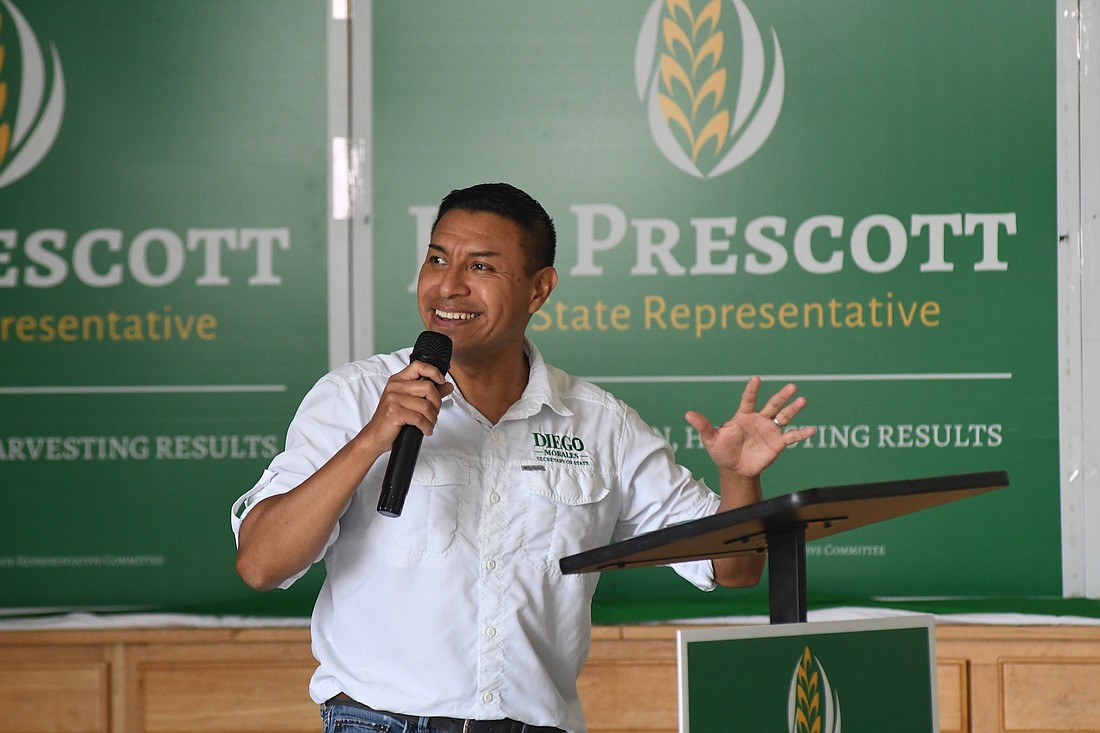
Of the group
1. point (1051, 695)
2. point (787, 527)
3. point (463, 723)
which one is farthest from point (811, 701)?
point (1051, 695)

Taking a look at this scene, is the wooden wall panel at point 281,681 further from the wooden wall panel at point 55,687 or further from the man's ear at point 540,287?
the man's ear at point 540,287

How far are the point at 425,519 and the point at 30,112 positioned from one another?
2.26m

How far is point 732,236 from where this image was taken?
3.30 meters

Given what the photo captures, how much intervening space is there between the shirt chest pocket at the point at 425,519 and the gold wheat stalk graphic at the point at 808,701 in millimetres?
654

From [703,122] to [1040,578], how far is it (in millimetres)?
1539

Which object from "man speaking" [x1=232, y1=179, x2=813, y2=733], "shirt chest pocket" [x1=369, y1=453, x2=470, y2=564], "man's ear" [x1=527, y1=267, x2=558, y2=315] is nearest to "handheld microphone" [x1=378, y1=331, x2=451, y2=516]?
"man speaking" [x1=232, y1=179, x2=813, y2=733]

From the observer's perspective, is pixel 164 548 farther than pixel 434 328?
Yes

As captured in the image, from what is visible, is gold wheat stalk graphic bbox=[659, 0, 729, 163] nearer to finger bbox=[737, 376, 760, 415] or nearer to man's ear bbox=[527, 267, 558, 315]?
man's ear bbox=[527, 267, 558, 315]

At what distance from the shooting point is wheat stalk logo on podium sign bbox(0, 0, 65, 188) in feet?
11.0

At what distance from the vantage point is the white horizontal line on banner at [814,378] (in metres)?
3.26

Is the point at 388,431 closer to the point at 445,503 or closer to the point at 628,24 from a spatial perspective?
the point at 445,503

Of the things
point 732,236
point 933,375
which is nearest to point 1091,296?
point 933,375

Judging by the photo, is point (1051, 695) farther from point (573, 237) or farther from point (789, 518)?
point (789, 518)

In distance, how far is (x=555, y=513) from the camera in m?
1.81
